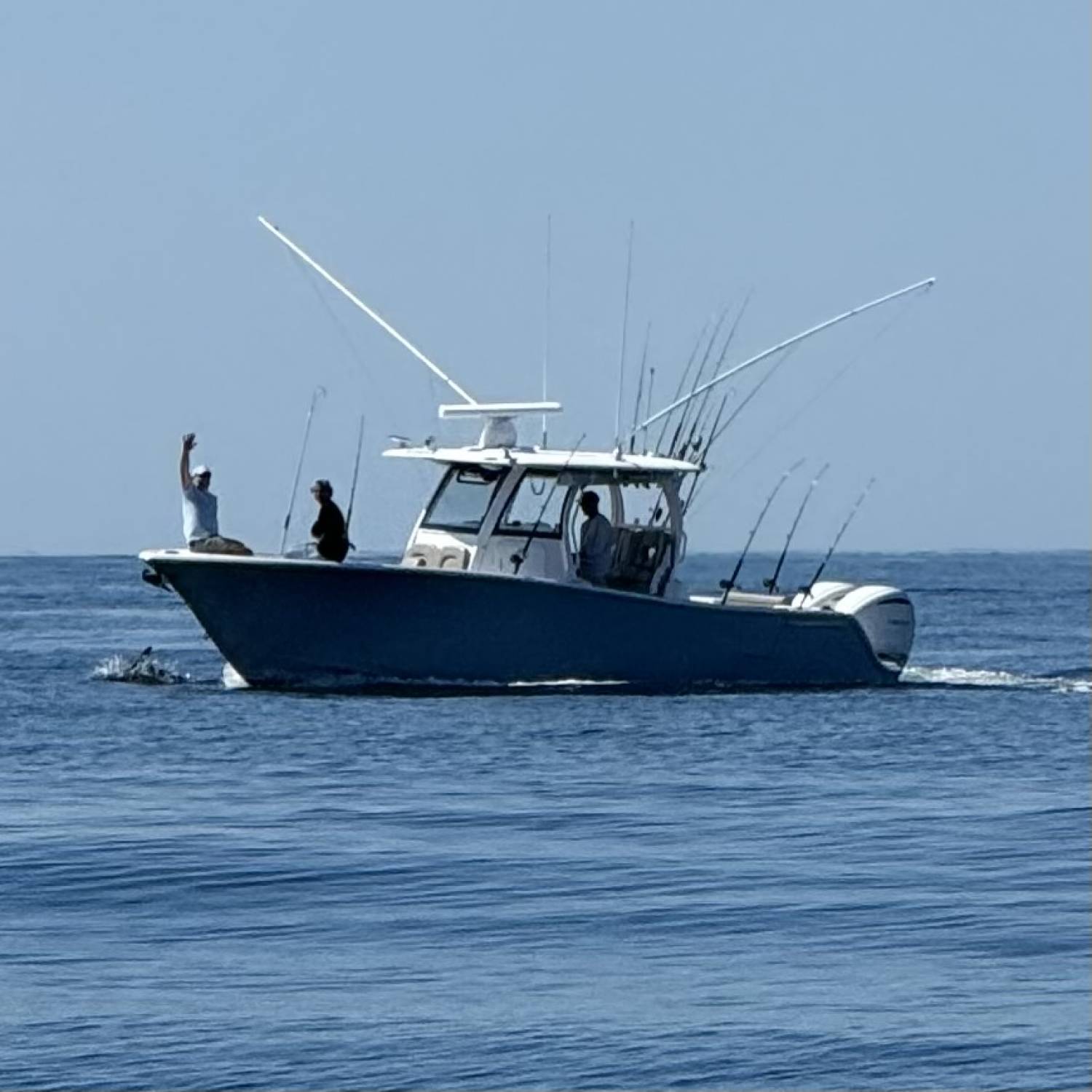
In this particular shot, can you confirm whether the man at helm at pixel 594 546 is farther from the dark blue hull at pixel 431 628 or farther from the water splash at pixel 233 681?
the water splash at pixel 233 681

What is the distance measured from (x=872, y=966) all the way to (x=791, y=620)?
15118 millimetres

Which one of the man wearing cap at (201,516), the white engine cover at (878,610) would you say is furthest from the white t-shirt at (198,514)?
the white engine cover at (878,610)

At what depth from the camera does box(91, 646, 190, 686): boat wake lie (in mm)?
33062

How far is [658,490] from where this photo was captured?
30438 millimetres

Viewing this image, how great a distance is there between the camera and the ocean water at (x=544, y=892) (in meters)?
13.0

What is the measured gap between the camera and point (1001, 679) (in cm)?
3491

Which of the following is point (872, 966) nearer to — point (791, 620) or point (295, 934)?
point (295, 934)

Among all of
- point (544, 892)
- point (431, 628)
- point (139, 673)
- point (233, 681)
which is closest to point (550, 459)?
point (431, 628)

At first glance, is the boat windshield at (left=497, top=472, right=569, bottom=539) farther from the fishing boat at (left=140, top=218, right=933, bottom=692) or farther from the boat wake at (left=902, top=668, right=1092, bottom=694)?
the boat wake at (left=902, top=668, right=1092, bottom=694)

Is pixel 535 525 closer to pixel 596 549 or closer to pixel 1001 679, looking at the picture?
pixel 596 549

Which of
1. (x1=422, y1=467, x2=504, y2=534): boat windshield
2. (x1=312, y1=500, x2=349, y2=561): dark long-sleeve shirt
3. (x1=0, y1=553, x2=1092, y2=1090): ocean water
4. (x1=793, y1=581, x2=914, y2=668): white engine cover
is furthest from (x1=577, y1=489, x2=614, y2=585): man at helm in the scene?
(x1=793, y1=581, x2=914, y2=668): white engine cover

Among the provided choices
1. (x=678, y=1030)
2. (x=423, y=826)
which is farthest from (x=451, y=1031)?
(x=423, y=826)

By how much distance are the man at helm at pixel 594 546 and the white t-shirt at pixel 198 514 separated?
11.5ft

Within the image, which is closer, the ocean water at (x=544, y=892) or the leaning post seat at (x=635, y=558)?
the ocean water at (x=544, y=892)
